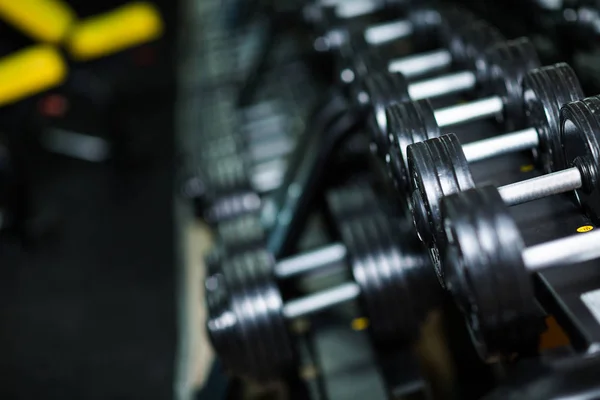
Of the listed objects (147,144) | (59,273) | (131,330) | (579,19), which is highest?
(579,19)

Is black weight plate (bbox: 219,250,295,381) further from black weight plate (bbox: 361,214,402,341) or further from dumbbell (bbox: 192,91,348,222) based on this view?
dumbbell (bbox: 192,91,348,222)

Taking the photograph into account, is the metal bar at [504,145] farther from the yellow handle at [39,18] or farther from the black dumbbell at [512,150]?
the yellow handle at [39,18]

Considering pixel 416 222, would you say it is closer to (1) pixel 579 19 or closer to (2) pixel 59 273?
(1) pixel 579 19

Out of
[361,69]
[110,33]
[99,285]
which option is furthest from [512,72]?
[110,33]

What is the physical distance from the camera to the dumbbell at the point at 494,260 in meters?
0.60

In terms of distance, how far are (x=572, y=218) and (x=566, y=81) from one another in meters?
0.19

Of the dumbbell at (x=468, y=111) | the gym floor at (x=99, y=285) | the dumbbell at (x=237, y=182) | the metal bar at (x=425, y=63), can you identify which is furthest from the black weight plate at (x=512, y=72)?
the gym floor at (x=99, y=285)

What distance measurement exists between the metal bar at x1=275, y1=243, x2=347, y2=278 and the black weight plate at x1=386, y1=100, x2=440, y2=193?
27 cm

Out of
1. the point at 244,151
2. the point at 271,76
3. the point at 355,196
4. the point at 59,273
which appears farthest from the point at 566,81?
the point at 59,273

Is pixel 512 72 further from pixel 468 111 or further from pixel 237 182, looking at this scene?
pixel 237 182

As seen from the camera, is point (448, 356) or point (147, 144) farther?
point (147, 144)

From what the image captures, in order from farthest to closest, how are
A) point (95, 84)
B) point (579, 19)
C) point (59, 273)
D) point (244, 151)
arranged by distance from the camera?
point (95, 84) < point (59, 273) < point (244, 151) < point (579, 19)

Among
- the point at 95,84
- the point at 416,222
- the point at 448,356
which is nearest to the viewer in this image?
the point at 416,222

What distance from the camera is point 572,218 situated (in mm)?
759
